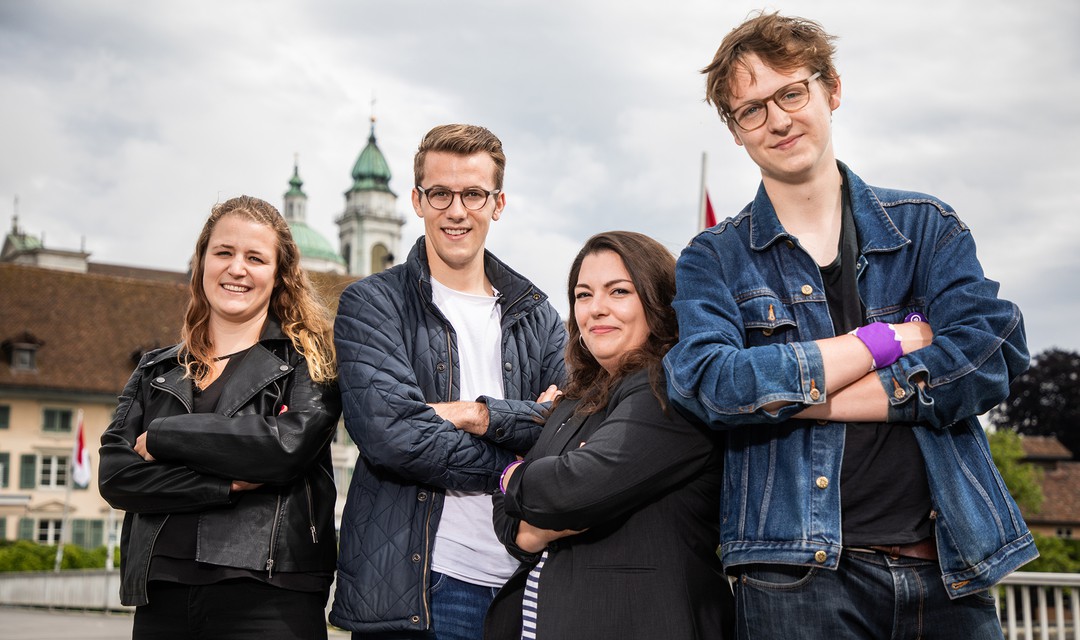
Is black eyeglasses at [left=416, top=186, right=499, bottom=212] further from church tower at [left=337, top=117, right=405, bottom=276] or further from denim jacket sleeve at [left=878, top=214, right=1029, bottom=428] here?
church tower at [left=337, top=117, right=405, bottom=276]

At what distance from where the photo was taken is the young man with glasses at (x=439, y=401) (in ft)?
11.9

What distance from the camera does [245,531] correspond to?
370 centimetres

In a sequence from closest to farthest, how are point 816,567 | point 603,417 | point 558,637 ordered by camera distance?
point 816,567 → point 558,637 → point 603,417

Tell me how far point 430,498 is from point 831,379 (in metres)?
1.64

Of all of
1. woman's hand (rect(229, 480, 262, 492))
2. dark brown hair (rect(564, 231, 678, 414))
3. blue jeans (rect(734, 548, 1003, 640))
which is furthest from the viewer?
woman's hand (rect(229, 480, 262, 492))

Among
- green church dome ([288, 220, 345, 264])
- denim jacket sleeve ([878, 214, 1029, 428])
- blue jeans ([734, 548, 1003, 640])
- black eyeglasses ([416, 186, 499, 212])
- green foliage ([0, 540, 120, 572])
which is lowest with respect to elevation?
green foliage ([0, 540, 120, 572])

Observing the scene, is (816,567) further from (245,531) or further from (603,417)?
(245,531)

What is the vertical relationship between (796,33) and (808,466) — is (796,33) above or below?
above

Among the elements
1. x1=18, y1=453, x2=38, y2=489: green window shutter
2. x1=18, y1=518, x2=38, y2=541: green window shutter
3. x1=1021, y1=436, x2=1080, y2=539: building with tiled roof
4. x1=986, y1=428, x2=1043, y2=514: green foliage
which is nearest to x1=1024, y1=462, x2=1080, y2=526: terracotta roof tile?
x1=1021, y1=436, x2=1080, y2=539: building with tiled roof

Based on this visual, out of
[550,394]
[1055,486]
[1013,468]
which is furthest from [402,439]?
[1055,486]

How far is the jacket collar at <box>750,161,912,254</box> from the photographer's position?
2801 mm

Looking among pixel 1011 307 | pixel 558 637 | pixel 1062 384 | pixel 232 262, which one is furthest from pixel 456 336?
pixel 1062 384

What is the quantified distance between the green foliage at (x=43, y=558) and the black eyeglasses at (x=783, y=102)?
110 feet

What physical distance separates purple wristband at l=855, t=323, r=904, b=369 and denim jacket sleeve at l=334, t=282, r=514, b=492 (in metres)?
1.52
